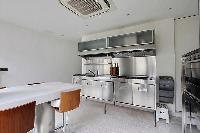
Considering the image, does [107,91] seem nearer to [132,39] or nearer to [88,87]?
[88,87]

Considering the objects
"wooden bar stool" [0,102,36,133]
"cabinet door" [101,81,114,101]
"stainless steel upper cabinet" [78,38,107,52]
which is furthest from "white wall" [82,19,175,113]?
"wooden bar stool" [0,102,36,133]

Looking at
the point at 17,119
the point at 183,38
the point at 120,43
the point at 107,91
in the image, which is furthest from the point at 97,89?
the point at 17,119

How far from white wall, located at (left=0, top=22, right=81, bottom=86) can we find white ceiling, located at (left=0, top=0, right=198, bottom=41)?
0.49 meters

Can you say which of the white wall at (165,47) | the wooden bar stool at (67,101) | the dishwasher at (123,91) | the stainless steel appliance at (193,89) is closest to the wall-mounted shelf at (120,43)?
the white wall at (165,47)

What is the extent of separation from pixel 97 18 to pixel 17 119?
3.13 m

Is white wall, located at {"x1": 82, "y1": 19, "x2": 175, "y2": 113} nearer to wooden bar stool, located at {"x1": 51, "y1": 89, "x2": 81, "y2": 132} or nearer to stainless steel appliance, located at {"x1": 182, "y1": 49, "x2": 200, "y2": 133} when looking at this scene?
stainless steel appliance, located at {"x1": 182, "y1": 49, "x2": 200, "y2": 133}

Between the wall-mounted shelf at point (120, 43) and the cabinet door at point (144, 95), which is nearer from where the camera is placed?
the cabinet door at point (144, 95)

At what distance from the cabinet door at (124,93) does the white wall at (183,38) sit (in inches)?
49.9

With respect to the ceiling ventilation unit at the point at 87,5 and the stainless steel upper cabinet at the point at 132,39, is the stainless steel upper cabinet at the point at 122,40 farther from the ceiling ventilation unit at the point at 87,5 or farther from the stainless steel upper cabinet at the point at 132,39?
the ceiling ventilation unit at the point at 87,5

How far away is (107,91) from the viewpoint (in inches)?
143

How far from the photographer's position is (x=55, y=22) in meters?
3.93

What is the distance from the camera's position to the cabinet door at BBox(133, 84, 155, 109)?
290cm

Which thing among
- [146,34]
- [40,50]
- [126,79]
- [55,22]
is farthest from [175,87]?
[40,50]

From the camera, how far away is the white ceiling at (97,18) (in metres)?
2.73
